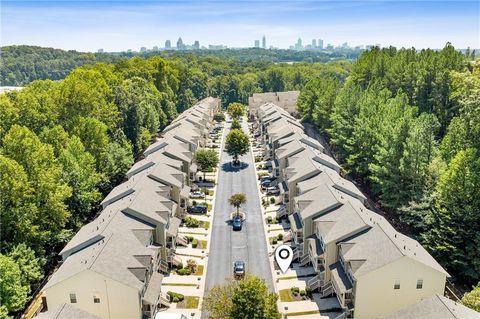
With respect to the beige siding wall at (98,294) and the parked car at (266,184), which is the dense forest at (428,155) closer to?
the parked car at (266,184)

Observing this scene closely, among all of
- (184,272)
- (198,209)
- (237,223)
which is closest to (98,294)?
(184,272)

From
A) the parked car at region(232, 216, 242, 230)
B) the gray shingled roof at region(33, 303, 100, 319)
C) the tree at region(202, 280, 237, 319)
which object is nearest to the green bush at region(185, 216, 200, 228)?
the parked car at region(232, 216, 242, 230)

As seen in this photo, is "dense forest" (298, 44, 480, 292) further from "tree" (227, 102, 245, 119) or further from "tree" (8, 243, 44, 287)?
"tree" (227, 102, 245, 119)

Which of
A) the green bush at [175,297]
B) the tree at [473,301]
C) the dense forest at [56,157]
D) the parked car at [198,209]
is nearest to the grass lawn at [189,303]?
the green bush at [175,297]

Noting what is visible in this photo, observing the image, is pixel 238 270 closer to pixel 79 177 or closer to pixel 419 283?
pixel 419 283

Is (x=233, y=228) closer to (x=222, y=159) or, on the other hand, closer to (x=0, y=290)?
(x=0, y=290)

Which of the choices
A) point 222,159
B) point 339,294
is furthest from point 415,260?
point 222,159
